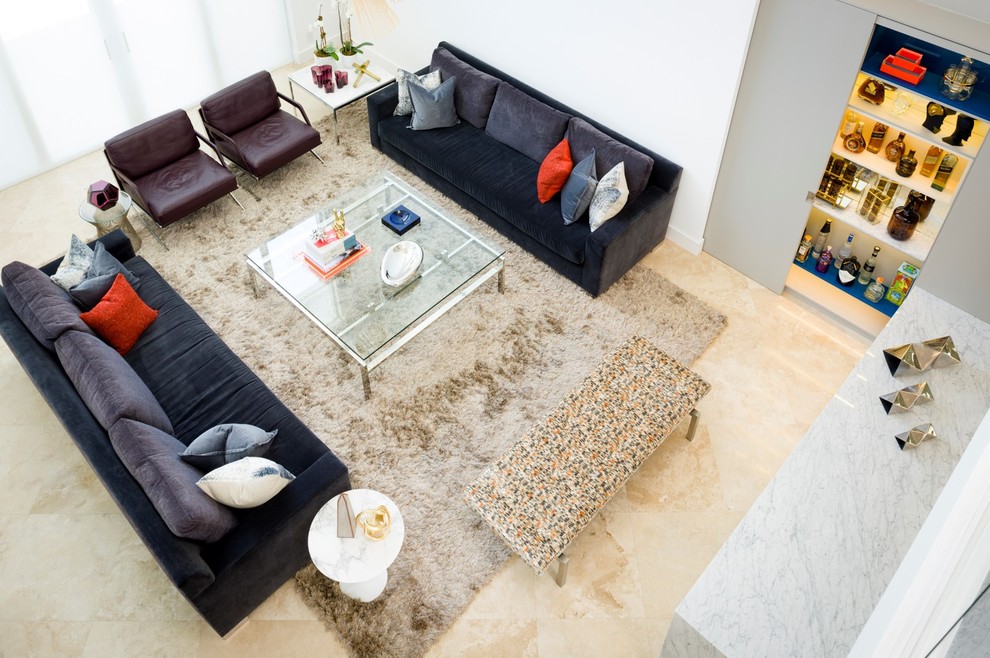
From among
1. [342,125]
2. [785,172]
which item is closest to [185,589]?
[785,172]

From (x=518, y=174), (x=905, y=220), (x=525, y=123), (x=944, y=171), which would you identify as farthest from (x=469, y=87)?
(x=944, y=171)

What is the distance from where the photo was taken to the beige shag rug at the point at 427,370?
13.4 feet

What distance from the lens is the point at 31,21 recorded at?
5.79m

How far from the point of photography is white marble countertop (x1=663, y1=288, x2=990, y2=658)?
321 cm

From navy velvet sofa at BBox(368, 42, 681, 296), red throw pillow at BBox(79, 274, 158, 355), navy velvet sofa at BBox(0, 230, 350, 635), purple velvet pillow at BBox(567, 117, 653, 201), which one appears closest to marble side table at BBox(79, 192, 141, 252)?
navy velvet sofa at BBox(0, 230, 350, 635)

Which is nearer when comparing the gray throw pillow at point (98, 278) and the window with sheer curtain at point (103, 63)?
the gray throw pillow at point (98, 278)

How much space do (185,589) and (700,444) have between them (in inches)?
118

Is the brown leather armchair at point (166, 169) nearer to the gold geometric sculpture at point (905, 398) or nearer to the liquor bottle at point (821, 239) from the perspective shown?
the liquor bottle at point (821, 239)

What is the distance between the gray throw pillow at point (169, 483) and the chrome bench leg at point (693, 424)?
263 centimetres

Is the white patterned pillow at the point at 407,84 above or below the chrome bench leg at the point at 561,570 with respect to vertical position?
above

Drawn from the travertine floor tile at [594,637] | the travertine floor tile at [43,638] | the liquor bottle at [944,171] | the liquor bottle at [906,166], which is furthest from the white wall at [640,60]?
the travertine floor tile at [43,638]

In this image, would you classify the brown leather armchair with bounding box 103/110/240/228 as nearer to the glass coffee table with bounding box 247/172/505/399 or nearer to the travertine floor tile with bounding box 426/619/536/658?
the glass coffee table with bounding box 247/172/505/399

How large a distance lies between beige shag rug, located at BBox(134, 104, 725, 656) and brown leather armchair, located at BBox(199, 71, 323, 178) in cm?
29

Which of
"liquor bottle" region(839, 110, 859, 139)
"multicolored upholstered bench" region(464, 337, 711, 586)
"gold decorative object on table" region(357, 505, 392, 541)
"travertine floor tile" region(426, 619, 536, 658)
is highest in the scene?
"liquor bottle" region(839, 110, 859, 139)
